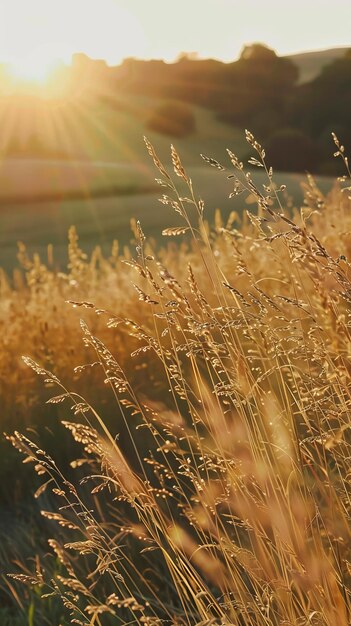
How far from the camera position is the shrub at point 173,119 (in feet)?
155

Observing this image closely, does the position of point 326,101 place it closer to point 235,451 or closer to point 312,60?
point 235,451

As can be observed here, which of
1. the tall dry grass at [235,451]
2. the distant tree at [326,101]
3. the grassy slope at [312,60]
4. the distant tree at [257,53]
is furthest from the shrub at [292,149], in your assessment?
the grassy slope at [312,60]

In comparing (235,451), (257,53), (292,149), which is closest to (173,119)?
(257,53)

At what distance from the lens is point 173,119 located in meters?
48.8

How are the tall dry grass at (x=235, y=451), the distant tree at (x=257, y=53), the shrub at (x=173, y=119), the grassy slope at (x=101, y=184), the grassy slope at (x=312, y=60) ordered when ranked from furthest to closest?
the grassy slope at (x=312, y=60)
the shrub at (x=173, y=119)
the distant tree at (x=257, y=53)
the grassy slope at (x=101, y=184)
the tall dry grass at (x=235, y=451)

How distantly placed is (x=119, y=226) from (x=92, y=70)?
88.9ft

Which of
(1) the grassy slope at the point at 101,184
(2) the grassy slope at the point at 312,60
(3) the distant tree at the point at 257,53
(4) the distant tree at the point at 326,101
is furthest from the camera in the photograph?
(2) the grassy slope at the point at 312,60

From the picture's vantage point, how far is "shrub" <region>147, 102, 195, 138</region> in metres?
47.2

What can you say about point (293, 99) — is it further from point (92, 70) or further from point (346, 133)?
point (92, 70)

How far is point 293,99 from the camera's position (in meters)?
41.5

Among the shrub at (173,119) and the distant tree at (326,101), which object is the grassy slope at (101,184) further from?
the distant tree at (326,101)

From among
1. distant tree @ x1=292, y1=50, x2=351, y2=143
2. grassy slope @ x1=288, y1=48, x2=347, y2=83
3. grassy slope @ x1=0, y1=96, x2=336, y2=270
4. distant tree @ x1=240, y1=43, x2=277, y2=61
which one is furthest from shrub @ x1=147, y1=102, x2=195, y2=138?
grassy slope @ x1=288, y1=48, x2=347, y2=83

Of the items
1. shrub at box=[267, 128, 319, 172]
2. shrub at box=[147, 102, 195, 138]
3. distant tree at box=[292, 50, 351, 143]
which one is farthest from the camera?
shrub at box=[147, 102, 195, 138]

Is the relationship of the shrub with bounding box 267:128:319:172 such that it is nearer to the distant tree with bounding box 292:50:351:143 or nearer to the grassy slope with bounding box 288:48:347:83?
the distant tree with bounding box 292:50:351:143
